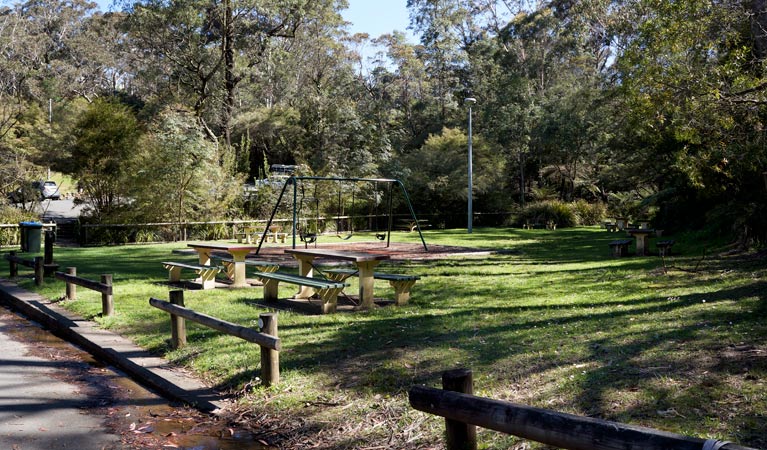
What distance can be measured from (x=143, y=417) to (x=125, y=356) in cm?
191

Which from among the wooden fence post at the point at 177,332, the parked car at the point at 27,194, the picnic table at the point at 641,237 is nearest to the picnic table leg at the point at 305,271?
the wooden fence post at the point at 177,332

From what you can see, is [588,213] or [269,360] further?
[588,213]

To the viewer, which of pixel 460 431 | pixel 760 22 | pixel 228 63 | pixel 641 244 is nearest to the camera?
pixel 460 431

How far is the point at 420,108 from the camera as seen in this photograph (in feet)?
168

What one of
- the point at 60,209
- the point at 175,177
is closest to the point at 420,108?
the point at 60,209

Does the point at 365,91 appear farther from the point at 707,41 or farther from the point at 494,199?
the point at 707,41

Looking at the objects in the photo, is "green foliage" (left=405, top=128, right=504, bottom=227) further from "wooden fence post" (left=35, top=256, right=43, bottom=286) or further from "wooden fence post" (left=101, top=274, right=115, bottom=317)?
"wooden fence post" (left=101, top=274, right=115, bottom=317)

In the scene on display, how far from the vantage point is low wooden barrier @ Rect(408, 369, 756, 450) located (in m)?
2.71

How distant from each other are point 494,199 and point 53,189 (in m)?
30.2

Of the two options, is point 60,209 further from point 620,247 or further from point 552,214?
point 620,247

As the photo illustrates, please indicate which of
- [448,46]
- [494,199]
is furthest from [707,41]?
[448,46]

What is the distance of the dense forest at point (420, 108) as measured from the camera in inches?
527

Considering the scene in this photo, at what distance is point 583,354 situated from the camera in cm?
645

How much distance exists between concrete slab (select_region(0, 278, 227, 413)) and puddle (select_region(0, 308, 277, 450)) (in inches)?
4.0
